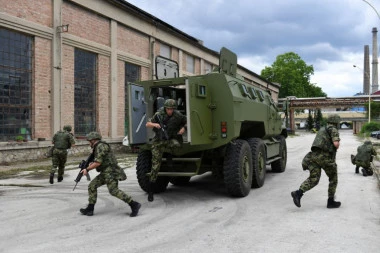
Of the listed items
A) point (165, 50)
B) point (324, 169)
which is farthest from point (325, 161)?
point (165, 50)

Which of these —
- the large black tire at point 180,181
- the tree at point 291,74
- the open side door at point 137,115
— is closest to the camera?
the open side door at point 137,115

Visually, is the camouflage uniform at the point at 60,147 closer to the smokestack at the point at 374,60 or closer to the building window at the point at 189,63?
the building window at the point at 189,63

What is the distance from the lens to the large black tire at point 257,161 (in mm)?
8469

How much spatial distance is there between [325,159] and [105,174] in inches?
144

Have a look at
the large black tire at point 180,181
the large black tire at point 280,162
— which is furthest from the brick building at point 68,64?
the large black tire at point 180,181

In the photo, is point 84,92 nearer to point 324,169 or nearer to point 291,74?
point 324,169

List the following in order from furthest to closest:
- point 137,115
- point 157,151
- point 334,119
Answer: point 137,115
point 157,151
point 334,119

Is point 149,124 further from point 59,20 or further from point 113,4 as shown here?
point 113,4

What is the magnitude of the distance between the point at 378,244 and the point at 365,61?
99838 millimetres

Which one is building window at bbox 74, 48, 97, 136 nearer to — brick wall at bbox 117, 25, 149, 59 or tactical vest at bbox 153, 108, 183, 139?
brick wall at bbox 117, 25, 149, 59

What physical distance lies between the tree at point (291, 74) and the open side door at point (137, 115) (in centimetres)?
6987

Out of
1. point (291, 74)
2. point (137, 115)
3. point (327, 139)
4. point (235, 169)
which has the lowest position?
point (235, 169)

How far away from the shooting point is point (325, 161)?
666cm

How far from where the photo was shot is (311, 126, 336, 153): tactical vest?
6.65 meters
